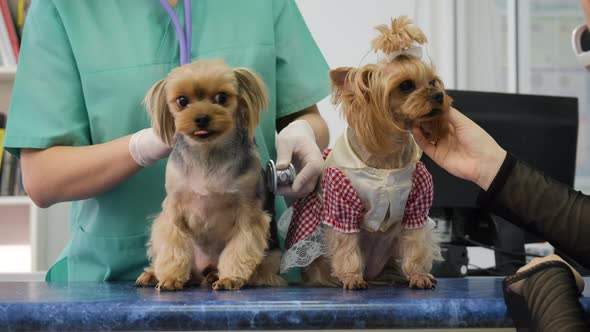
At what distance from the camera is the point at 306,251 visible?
1302 mm

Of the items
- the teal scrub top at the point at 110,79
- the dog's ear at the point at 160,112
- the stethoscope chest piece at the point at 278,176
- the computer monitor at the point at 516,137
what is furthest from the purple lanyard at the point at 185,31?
the computer monitor at the point at 516,137

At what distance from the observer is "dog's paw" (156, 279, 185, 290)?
45.6 inches

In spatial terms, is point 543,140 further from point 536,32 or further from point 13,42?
point 13,42

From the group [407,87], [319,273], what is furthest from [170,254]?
[407,87]

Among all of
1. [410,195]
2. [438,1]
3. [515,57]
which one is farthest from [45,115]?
[515,57]

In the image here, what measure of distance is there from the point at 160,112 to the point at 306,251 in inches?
14.8

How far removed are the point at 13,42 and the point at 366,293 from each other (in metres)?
2.25

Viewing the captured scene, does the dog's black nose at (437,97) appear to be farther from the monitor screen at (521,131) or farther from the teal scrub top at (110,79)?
the monitor screen at (521,131)

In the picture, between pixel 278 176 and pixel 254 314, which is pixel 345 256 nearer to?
pixel 278 176

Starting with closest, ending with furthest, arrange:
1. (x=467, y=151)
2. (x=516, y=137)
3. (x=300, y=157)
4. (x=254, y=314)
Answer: (x=254, y=314) < (x=467, y=151) < (x=300, y=157) < (x=516, y=137)

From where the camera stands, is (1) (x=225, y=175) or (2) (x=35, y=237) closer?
(1) (x=225, y=175)

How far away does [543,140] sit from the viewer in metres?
2.11

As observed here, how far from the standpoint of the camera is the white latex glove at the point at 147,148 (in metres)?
1.24

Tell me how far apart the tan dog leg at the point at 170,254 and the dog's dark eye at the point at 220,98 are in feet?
0.73
